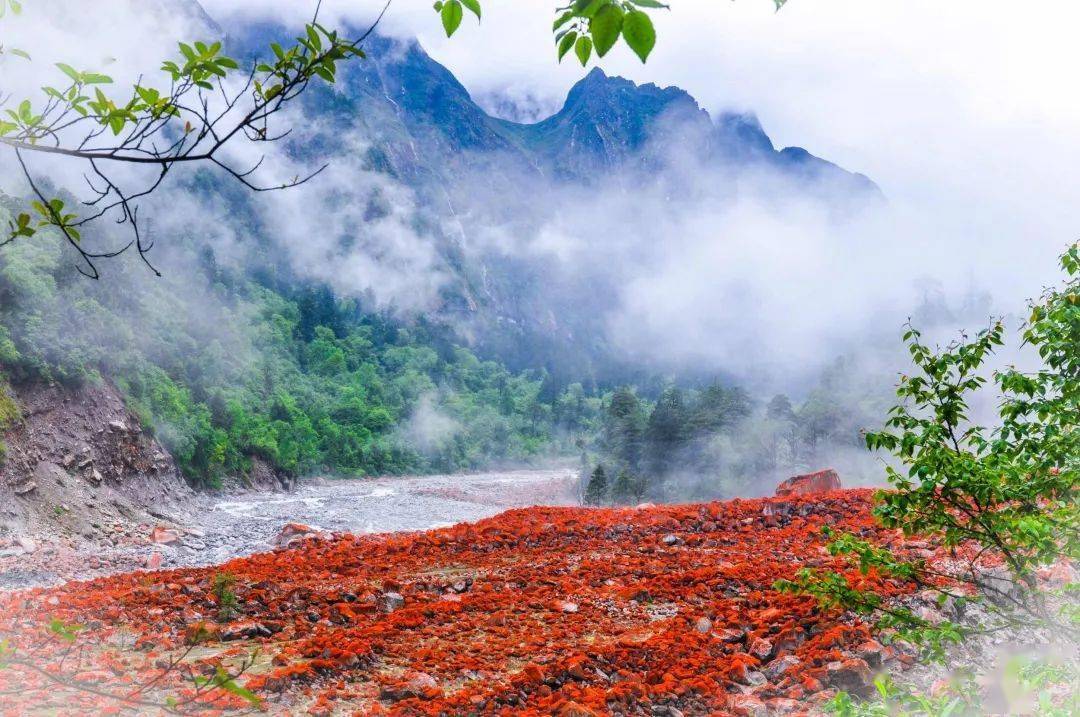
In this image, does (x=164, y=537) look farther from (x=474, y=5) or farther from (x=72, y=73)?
(x=474, y=5)

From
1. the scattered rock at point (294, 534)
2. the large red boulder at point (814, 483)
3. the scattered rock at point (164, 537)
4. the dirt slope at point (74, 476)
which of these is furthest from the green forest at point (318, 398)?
the large red boulder at point (814, 483)

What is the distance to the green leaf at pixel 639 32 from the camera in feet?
3.87

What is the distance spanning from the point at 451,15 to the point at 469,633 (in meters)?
6.16

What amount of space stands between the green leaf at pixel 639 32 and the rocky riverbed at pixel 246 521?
45.5ft

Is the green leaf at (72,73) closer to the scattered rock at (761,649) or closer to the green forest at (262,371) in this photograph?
the scattered rock at (761,649)

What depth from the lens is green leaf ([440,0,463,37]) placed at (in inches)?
55.9

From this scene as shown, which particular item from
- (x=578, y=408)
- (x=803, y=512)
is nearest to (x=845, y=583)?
(x=803, y=512)

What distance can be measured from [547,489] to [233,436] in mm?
19474

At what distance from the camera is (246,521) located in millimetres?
22516

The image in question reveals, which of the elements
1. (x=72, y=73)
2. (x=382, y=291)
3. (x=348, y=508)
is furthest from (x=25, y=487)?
(x=382, y=291)

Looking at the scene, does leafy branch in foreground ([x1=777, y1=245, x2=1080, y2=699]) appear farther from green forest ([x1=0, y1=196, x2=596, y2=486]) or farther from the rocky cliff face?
green forest ([x1=0, y1=196, x2=596, y2=486])

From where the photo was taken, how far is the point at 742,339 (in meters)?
132

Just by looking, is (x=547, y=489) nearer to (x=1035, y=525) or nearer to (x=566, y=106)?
(x=1035, y=525)

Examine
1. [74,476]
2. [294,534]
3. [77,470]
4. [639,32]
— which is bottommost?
[294,534]
